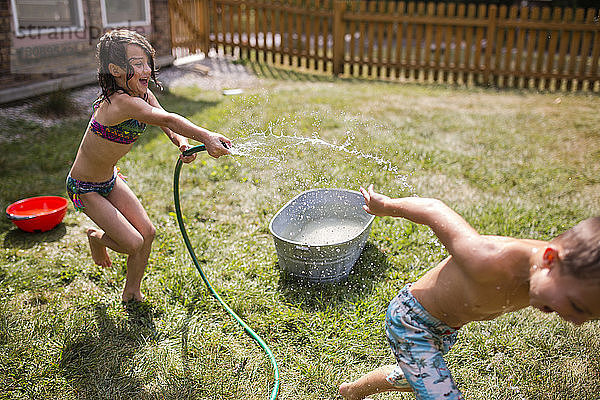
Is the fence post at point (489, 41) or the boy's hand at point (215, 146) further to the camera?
the fence post at point (489, 41)

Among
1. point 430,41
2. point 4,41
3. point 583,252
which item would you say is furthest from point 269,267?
point 430,41

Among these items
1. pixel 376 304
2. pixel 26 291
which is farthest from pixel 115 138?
pixel 376 304

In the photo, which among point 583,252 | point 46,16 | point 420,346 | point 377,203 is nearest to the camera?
point 583,252

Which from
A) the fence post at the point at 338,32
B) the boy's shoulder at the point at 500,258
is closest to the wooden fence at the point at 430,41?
the fence post at the point at 338,32

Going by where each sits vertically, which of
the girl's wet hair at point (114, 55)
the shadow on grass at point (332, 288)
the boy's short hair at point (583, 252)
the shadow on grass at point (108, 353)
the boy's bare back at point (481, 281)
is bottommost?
the shadow on grass at point (108, 353)

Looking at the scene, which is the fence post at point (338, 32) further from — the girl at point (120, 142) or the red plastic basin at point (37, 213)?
the girl at point (120, 142)

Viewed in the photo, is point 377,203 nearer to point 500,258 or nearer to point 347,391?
point 500,258

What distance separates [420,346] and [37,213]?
331 centimetres

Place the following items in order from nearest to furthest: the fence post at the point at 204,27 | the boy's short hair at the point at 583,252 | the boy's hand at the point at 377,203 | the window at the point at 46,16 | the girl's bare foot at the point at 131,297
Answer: the boy's short hair at the point at 583,252
the boy's hand at the point at 377,203
the girl's bare foot at the point at 131,297
the window at the point at 46,16
the fence post at the point at 204,27

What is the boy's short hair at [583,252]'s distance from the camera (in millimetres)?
1375

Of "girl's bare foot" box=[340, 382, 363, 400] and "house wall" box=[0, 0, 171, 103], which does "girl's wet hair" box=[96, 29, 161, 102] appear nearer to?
"girl's bare foot" box=[340, 382, 363, 400]

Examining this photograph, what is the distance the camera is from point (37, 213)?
3957 mm

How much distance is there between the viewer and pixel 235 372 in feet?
8.46

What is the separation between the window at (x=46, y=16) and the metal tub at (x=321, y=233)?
5.63 meters
